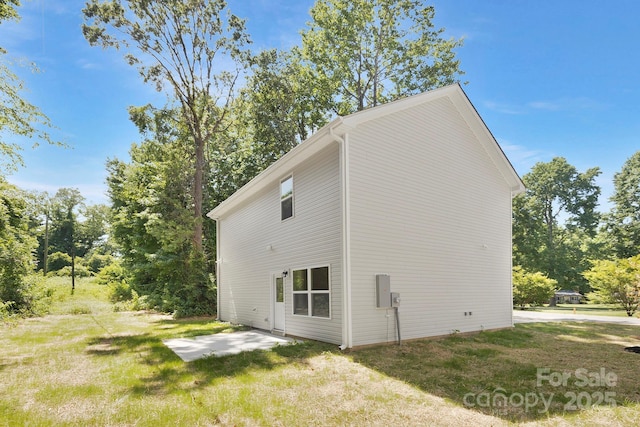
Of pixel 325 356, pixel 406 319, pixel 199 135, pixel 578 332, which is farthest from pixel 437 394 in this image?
pixel 199 135

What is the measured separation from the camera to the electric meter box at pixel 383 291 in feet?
26.1

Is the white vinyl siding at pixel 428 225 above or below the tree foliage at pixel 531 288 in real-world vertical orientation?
above

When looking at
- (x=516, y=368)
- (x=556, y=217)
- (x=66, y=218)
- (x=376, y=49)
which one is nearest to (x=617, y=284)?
(x=516, y=368)

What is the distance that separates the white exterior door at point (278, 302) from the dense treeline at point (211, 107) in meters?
7.58

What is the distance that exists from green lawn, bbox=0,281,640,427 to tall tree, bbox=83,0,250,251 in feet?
41.1

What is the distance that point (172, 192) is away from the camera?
65.7 feet

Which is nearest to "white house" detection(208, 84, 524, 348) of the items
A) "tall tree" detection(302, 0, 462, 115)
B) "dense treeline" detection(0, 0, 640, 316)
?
"dense treeline" detection(0, 0, 640, 316)

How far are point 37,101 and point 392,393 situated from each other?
13144 millimetres

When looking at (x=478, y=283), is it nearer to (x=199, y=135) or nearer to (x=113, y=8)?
(x=199, y=135)

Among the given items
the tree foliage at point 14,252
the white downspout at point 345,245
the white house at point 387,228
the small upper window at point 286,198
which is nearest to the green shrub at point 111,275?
the tree foliage at point 14,252

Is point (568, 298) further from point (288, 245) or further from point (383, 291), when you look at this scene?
point (288, 245)

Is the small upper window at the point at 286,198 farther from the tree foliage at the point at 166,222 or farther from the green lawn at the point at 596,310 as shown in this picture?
the green lawn at the point at 596,310

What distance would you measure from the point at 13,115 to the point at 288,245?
908 centimetres

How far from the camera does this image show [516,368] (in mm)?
6289
